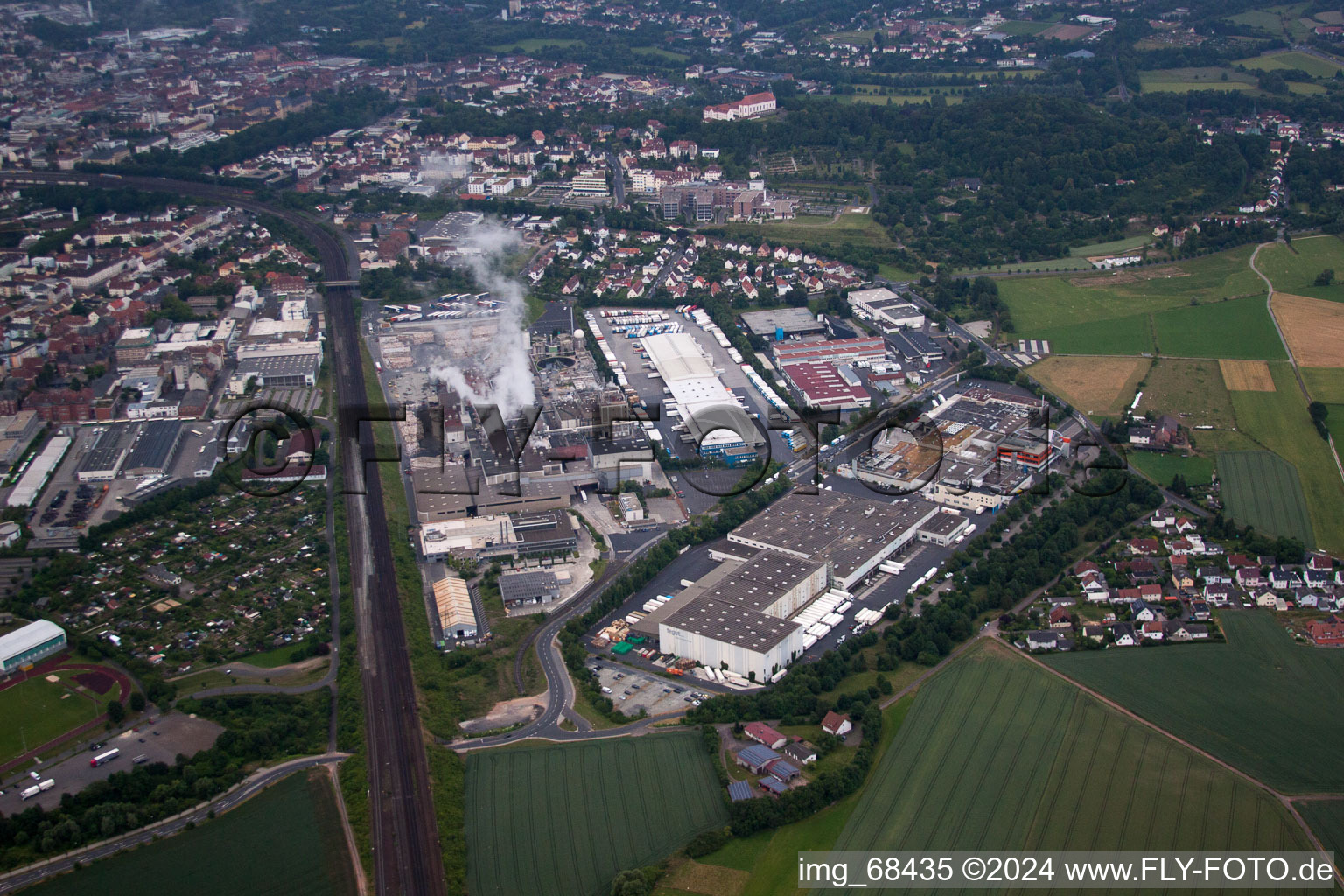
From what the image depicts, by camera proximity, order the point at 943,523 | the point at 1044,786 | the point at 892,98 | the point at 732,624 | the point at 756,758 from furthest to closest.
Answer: the point at 892,98
the point at 943,523
the point at 732,624
the point at 756,758
the point at 1044,786

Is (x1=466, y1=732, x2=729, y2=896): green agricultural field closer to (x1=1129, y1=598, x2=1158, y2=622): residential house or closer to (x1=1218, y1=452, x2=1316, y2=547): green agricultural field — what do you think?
(x1=1129, y1=598, x2=1158, y2=622): residential house

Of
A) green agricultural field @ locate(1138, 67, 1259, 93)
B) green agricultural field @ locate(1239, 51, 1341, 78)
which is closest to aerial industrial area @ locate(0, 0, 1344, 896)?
green agricultural field @ locate(1138, 67, 1259, 93)

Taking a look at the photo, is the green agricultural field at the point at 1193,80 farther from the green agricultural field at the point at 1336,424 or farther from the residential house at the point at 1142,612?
the residential house at the point at 1142,612

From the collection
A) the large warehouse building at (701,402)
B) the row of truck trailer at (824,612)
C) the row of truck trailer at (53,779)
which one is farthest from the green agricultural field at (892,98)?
the row of truck trailer at (53,779)

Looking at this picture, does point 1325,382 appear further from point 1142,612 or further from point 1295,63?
point 1295,63

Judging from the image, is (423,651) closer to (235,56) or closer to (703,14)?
(235,56)

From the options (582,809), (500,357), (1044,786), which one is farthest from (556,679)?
(500,357)
